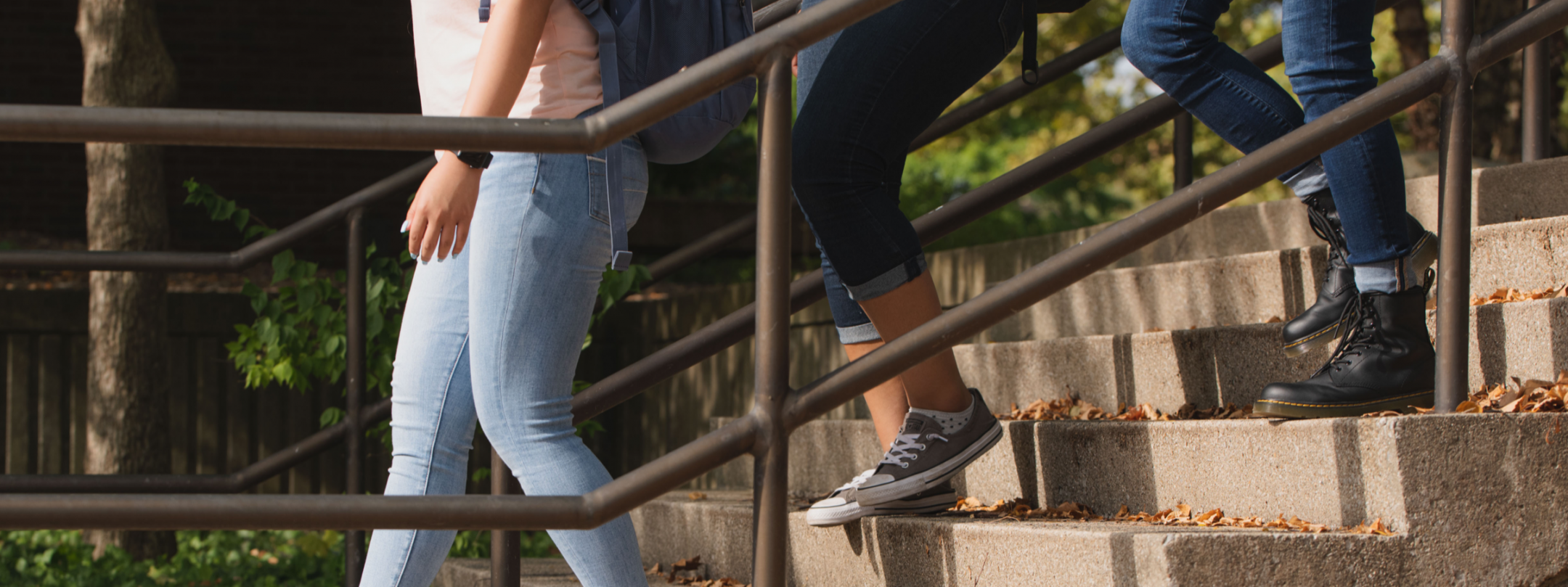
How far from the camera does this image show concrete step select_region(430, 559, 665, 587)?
2791mm

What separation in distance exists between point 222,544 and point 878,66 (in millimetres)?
3695

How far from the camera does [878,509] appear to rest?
230 cm

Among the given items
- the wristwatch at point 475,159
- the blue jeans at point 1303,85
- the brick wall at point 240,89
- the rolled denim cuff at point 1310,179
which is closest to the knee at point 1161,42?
the blue jeans at point 1303,85

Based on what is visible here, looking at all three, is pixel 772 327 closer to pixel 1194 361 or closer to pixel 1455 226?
pixel 1455 226

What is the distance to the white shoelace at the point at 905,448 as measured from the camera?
225cm

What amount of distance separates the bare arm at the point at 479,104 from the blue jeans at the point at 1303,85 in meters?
1.15

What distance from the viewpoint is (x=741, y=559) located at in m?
2.73

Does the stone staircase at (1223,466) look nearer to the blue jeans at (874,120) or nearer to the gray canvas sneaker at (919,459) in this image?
the gray canvas sneaker at (919,459)

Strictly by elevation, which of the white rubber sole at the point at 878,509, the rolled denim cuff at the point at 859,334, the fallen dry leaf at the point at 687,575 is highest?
the rolled denim cuff at the point at 859,334

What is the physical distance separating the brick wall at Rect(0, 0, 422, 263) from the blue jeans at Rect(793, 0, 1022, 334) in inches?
220

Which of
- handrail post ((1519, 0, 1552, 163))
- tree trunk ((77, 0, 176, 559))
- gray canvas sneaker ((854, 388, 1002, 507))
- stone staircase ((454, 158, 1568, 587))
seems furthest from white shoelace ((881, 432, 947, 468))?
tree trunk ((77, 0, 176, 559))

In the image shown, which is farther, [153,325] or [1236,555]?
[153,325]

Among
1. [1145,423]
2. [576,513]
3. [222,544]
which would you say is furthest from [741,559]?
[222,544]

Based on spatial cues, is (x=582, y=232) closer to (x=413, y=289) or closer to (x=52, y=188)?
(x=413, y=289)
